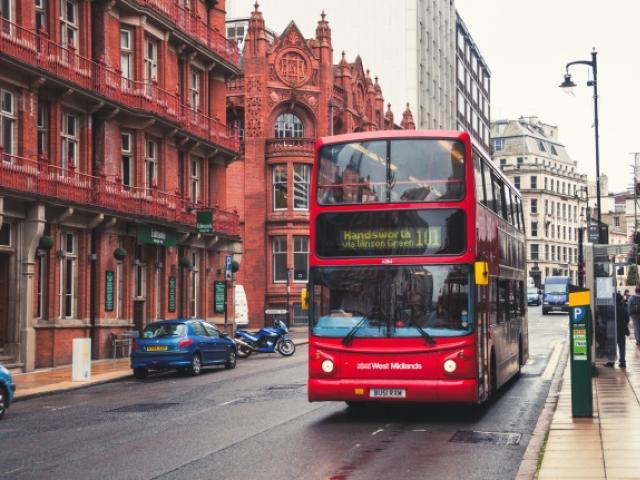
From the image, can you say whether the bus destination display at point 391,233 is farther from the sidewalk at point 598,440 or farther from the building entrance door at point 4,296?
the building entrance door at point 4,296

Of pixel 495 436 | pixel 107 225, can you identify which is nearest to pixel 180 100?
pixel 107 225

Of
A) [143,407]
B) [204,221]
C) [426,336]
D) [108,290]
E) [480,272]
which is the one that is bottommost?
[143,407]

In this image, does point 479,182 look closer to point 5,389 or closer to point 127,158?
point 5,389

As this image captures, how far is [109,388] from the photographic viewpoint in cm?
2355

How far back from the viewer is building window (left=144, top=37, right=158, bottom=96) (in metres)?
36.2

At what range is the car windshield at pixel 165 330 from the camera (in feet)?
86.1

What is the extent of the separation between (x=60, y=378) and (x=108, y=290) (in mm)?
7452

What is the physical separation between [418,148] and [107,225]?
1903 centimetres

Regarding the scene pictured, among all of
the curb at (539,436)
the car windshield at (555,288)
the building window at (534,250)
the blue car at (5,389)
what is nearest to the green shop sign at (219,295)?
the curb at (539,436)

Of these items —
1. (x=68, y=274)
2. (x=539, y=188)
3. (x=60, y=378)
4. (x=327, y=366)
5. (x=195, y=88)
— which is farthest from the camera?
(x=539, y=188)

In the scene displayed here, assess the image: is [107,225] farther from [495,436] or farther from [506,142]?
[506,142]

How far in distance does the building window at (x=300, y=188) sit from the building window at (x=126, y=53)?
73.6ft

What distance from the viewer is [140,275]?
117 ft

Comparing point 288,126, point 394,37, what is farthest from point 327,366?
point 394,37
